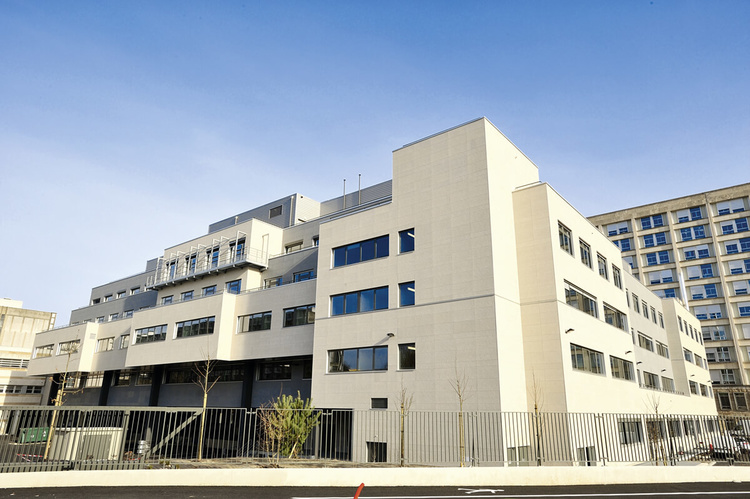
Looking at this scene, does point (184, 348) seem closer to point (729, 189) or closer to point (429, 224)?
point (429, 224)

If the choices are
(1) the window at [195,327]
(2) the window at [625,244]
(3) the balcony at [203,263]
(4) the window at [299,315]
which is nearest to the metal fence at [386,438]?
(4) the window at [299,315]

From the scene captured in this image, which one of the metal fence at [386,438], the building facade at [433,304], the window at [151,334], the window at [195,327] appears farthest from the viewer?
the window at [151,334]

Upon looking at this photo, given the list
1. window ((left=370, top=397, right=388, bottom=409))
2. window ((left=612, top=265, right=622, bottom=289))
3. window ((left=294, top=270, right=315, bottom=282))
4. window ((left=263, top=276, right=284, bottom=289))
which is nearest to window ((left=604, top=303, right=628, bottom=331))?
window ((left=612, top=265, right=622, bottom=289))

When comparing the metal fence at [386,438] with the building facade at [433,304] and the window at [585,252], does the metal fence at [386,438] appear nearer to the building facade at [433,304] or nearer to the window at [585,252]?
the building facade at [433,304]

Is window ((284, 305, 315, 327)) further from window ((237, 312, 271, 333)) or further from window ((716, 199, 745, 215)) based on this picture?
window ((716, 199, 745, 215))

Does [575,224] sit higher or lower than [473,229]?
higher

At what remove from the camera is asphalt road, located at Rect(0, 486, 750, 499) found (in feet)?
43.8

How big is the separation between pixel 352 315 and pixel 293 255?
11473 mm

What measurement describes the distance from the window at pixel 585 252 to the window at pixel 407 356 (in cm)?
1272

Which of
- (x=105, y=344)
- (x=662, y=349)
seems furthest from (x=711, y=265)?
(x=105, y=344)

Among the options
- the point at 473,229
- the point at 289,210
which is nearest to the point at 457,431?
the point at 473,229

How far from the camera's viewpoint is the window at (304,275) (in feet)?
122

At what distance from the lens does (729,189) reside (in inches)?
3039

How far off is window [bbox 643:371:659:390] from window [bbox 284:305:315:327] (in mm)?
29911
